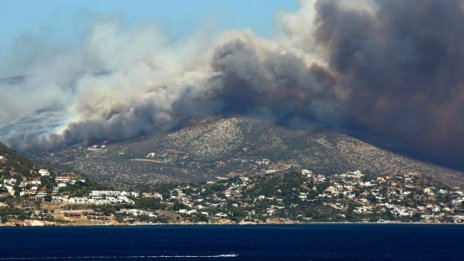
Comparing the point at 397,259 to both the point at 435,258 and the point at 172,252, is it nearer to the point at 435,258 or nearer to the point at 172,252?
the point at 435,258

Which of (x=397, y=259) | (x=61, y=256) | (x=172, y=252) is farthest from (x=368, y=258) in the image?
(x=61, y=256)

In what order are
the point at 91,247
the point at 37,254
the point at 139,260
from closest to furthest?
the point at 139,260
the point at 37,254
the point at 91,247

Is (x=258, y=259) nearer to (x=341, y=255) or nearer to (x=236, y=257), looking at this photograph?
(x=236, y=257)

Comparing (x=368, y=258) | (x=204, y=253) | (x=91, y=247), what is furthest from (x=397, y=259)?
(x=91, y=247)

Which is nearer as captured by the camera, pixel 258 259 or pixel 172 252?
pixel 258 259

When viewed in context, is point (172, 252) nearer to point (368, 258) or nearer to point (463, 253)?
point (368, 258)

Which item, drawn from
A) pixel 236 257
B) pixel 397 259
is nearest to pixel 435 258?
pixel 397 259

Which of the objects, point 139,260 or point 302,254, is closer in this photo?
point 139,260

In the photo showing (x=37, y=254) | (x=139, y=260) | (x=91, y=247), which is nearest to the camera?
(x=139, y=260)
